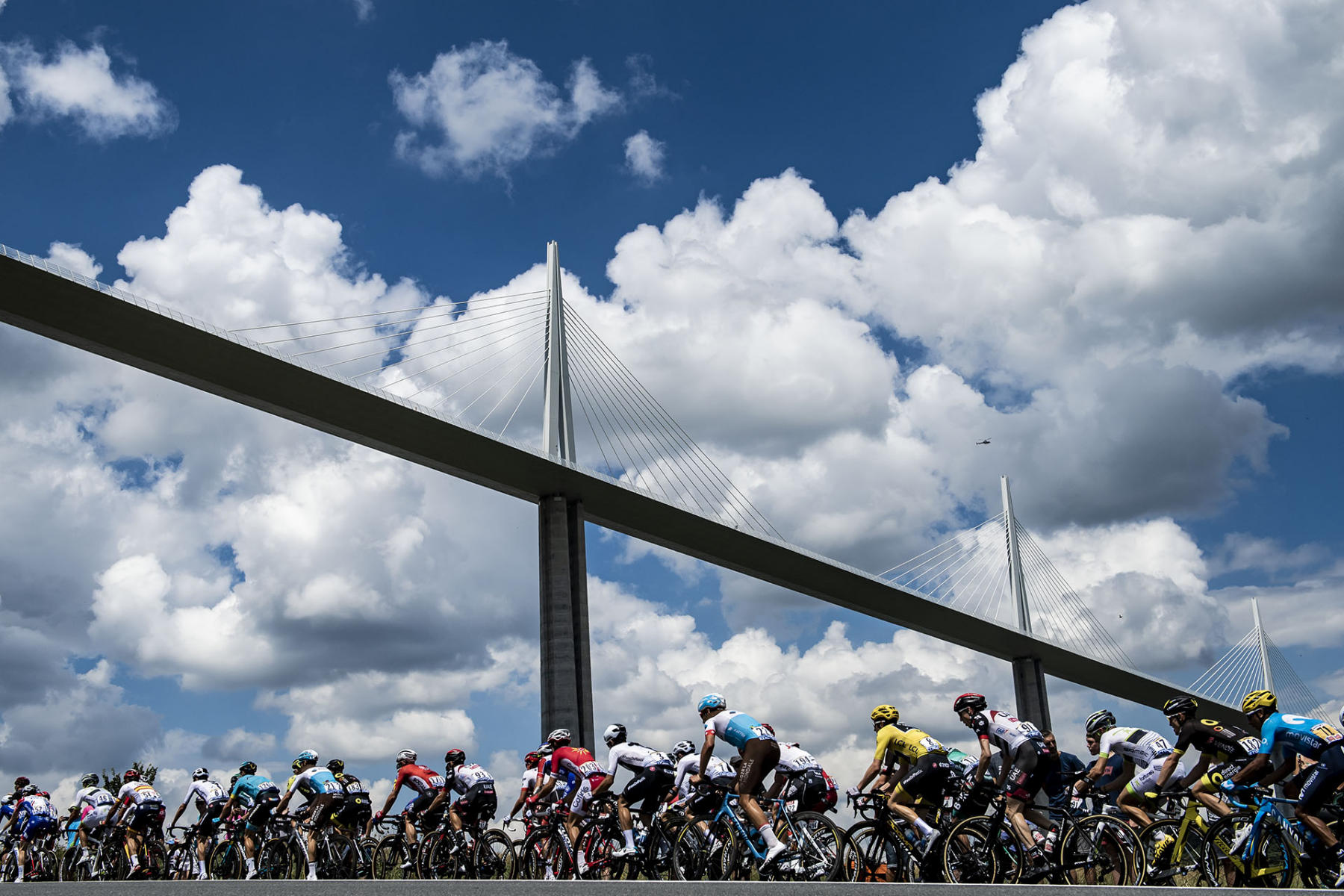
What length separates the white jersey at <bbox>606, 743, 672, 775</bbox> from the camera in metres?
10.6

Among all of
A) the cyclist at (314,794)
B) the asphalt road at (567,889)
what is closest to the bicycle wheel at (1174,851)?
the asphalt road at (567,889)

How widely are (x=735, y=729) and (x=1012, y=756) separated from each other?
2.03 meters

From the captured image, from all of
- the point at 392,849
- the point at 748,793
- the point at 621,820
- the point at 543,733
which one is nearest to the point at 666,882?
the point at 748,793

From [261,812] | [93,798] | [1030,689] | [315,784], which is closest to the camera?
[315,784]

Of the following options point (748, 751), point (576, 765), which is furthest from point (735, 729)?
point (576, 765)

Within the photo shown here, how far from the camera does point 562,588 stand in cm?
3269

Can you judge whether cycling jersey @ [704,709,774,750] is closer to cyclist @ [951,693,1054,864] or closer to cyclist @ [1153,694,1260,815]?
cyclist @ [951,693,1054,864]

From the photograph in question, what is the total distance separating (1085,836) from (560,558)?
2553 cm

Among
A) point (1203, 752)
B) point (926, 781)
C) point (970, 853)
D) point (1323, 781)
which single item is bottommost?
point (970, 853)

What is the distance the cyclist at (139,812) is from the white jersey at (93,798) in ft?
3.30

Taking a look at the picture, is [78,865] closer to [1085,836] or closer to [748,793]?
[748,793]

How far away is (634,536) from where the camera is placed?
3822 centimetres

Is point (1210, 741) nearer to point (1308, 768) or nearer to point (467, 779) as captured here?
point (1308, 768)

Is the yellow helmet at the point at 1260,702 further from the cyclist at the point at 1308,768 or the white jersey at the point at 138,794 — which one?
the white jersey at the point at 138,794
